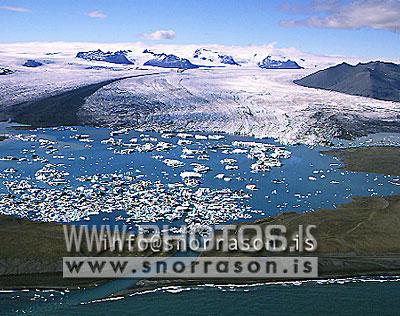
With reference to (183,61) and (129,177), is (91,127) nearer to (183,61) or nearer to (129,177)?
(129,177)

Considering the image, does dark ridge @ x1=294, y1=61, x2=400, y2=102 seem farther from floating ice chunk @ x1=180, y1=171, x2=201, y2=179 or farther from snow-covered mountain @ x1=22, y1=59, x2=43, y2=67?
snow-covered mountain @ x1=22, y1=59, x2=43, y2=67

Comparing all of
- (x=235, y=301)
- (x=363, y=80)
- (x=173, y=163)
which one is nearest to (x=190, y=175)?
(x=173, y=163)

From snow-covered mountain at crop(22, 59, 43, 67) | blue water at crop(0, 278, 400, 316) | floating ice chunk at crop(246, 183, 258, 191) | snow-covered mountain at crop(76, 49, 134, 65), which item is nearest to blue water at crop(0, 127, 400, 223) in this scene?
floating ice chunk at crop(246, 183, 258, 191)

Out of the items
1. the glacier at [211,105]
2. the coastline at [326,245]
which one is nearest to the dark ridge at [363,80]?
the glacier at [211,105]

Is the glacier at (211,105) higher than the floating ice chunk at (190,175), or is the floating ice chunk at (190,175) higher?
the glacier at (211,105)

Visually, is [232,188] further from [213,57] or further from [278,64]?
[213,57]

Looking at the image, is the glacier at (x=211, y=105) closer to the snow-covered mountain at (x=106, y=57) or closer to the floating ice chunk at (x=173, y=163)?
the floating ice chunk at (x=173, y=163)

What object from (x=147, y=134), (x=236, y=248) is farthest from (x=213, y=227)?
(x=147, y=134)
